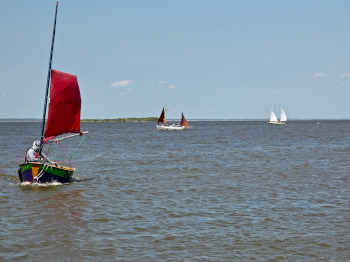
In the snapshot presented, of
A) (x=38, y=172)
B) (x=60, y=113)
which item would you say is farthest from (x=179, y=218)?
(x=60, y=113)

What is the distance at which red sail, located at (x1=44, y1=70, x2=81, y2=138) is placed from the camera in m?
26.2

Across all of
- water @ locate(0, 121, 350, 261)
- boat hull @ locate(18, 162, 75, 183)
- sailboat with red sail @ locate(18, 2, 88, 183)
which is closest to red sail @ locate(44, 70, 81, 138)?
sailboat with red sail @ locate(18, 2, 88, 183)

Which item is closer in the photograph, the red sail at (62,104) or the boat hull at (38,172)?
the boat hull at (38,172)

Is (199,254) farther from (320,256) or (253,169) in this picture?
(253,169)

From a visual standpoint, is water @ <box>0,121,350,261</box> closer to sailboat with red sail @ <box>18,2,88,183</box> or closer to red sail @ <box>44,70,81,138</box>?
sailboat with red sail @ <box>18,2,88,183</box>

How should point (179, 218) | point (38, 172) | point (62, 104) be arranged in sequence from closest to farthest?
point (179, 218)
point (38, 172)
point (62, 104)

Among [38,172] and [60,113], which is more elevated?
[60,113]

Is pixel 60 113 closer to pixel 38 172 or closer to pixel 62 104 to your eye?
pixel 62 104

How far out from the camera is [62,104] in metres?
26.4

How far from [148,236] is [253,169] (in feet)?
65.6

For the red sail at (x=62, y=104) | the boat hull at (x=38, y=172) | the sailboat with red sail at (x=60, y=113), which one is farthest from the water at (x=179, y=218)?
the red sail at (x=62, y=104)

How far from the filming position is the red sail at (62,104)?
26.2m

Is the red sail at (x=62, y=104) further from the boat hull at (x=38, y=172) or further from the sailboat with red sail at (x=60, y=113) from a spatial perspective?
the boat hull at (x=38, y=172)

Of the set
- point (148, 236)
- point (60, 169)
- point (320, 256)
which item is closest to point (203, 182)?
point (60, 169)
